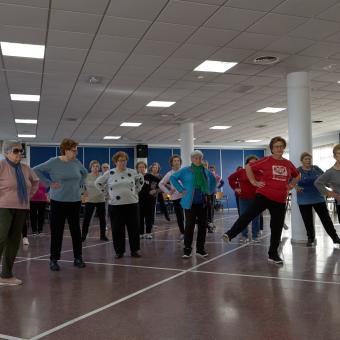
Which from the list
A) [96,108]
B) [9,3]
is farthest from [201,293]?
[96,108]

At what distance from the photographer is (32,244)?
26.5ft

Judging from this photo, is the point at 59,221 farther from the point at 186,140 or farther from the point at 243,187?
the point at 186,140

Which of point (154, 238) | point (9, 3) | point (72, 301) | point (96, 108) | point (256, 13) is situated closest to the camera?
point (72, 301)

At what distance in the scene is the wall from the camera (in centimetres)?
2164

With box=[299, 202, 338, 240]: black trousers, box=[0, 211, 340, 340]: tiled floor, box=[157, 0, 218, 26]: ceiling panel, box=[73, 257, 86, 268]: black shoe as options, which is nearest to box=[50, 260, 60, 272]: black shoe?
box=[0, 211, 340, 340]: tiled floor

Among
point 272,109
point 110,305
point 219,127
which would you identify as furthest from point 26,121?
point 110,305

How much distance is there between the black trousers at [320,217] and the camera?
6.88 metres

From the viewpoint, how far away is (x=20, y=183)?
15.0ft

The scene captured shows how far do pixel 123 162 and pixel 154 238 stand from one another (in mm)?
2837

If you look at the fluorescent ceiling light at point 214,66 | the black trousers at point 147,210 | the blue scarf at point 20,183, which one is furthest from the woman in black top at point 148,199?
the blue scarf at point 20,183

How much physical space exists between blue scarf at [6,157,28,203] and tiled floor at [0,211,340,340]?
91 cm

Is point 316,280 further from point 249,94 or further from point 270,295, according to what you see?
point 249,94

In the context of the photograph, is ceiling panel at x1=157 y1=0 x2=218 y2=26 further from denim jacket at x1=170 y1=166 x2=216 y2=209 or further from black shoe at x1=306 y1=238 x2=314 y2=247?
black shoe at x1=306 y1=238 x2=314 y2=247

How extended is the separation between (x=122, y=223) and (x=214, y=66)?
12.6 feet
